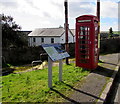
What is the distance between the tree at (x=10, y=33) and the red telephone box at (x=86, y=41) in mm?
A: 14881

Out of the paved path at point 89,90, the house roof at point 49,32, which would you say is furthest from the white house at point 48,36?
the paved path at point 89,90

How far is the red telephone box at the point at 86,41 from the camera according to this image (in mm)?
6688

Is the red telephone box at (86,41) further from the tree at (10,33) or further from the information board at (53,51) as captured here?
the tree at (10,33)

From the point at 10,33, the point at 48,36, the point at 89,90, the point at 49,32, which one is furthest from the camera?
the point at 49,32

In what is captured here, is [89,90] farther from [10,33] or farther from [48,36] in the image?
[48,36]

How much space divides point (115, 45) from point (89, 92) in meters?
14.8

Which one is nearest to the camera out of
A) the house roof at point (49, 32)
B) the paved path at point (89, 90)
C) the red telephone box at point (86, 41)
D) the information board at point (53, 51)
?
the paved path at point (89, 90)

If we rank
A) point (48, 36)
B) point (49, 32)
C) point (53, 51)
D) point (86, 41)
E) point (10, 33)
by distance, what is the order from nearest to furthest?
point (53, 51)
point (86, 41)
point (10, 33)
point (48, 36)
point (49, 32)

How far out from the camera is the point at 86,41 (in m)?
6.95

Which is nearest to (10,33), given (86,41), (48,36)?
(48,36)

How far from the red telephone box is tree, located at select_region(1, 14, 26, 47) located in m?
14.9

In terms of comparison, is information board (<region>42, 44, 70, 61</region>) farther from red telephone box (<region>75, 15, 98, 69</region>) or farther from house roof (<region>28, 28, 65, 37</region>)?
house roof (<region>28, 28, 65, 37</region>)

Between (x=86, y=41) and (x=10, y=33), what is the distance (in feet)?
54.1

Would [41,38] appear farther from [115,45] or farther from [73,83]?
[73,83]
